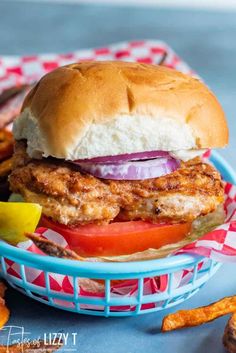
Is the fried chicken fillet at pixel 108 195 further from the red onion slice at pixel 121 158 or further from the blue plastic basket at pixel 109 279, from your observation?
the blue plastic basket at pixel 109 279

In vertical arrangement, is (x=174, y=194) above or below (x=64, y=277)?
above

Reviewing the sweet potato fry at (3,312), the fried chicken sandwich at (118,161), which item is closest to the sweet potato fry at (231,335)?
the fried chicken sandwich at (118,161)

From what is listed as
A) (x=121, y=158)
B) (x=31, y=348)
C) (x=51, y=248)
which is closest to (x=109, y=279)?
(x=51, y=248)

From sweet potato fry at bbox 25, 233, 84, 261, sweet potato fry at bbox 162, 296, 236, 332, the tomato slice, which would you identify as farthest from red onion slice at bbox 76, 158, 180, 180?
sweet potato fry at bbox 162, 296, 236, 332

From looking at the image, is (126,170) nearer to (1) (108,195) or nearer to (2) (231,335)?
(1) (108,195)

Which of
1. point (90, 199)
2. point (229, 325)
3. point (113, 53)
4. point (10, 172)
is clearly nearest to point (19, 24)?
point (113, 53)

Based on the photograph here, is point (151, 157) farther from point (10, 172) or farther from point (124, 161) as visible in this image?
point (10, 172)
